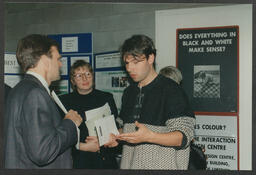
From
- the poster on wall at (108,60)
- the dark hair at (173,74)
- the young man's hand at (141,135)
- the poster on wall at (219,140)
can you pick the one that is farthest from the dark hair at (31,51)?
the poster on wall at (219,140)

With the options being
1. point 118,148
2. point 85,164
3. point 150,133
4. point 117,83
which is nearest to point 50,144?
point 150,133

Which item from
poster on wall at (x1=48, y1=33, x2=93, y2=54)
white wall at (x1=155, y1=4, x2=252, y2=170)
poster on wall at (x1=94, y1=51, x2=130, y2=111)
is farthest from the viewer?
poster on wall at (x1=48, y1=33, x2=93, y2=54)

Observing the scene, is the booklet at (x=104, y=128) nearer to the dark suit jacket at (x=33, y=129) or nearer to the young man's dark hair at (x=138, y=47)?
the dark suit jacket at (x=33, y=129)

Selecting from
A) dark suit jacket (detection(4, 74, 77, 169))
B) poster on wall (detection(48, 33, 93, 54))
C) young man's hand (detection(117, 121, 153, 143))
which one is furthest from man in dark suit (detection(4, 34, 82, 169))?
poster on wall (detection(48, 33, 93, 54))

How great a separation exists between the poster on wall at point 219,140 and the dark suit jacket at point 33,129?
155 centimetres

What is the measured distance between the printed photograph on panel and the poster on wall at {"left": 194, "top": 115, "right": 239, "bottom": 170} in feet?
0.75

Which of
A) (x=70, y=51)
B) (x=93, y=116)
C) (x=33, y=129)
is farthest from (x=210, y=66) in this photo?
(x=33, y=129)

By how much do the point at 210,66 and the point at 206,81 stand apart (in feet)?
0.49

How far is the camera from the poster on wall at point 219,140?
2.74 m

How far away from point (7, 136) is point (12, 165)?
0.54ft

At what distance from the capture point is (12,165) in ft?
5.35

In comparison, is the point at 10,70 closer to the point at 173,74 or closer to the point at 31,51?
the point at 31,51

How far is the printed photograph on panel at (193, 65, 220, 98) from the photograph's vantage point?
280cm

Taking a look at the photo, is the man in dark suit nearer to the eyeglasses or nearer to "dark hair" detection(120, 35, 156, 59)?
"dark hair" detection(120, 35, 156, 59)
